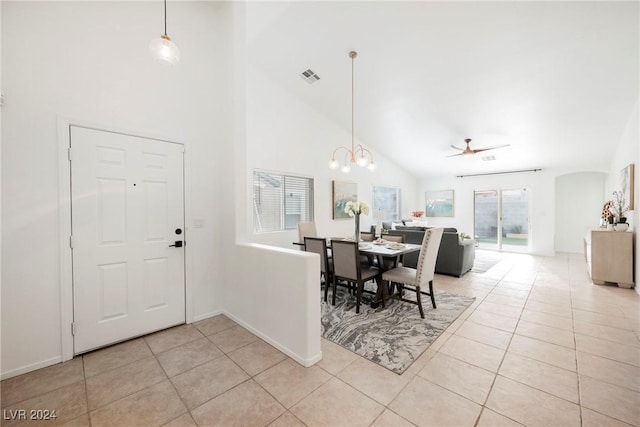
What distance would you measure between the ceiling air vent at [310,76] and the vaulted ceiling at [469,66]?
9 cm

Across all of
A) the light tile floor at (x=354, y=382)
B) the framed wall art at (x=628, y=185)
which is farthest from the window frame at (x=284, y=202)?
the framed wall art at (x=628, y=185)

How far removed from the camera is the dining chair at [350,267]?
310cm

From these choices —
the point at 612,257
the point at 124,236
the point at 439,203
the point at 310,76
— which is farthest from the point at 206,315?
the point at 439,203

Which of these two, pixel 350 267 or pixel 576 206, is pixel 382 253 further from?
pixel 576 206

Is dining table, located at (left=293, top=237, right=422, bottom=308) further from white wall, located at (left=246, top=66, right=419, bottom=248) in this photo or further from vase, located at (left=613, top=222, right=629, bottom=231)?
vase, located at (left=613, top=222, right=629, bottom=231)

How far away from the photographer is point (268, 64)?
14.0ft

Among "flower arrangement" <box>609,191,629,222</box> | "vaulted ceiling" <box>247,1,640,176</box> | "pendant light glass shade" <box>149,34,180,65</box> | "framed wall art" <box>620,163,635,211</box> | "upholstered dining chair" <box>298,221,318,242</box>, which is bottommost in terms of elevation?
"upholstered dining chair" <box>298,221,318,242</box>

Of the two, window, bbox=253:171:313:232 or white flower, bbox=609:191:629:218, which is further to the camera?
window, bbox=253:171:313:232

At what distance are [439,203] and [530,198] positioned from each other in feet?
7.84

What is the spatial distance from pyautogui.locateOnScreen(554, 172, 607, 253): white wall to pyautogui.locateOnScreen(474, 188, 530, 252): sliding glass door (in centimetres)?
96

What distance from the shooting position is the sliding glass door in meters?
7.27

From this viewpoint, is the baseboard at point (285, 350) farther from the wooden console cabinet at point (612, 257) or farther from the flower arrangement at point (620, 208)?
the flower arrangement at point (620, 208)

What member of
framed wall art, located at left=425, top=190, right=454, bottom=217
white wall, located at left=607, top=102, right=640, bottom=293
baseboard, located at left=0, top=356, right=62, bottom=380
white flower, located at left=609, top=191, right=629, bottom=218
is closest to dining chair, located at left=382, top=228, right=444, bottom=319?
baseboard, located at left=0, top=356, right=62, bottom=380

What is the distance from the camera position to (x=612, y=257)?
408 centimetres
